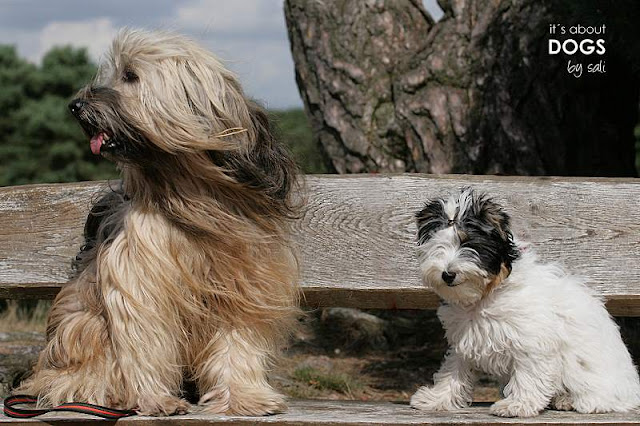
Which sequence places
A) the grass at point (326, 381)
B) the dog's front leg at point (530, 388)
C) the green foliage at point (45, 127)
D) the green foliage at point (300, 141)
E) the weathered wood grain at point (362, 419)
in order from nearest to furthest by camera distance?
the weathered wood grain at point (362, 419), the dog's front leg at point (530, 388), the green foliage at point (300, 141), the grass at point (326, 381), the green foliage at point (45, 127)

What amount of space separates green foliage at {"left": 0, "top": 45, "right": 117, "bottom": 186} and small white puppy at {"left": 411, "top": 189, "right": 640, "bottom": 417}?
21.1 feet

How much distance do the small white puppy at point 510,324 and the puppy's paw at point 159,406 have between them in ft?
2.80

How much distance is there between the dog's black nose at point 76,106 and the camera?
288 cm

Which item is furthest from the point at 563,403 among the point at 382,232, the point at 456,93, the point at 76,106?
the point at 456,93

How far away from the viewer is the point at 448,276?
9.43 ft

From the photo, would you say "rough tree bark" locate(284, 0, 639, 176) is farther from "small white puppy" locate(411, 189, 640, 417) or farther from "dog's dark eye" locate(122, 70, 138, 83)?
"dog's dark eye" locate(122, 70, 138, 83)

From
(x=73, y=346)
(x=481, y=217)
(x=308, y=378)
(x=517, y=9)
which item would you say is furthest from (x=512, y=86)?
(x=73, y=346)

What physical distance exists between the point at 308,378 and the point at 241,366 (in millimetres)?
1992

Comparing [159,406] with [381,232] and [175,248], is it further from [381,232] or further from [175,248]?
[381,232]

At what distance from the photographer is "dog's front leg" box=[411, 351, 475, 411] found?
10.3ft

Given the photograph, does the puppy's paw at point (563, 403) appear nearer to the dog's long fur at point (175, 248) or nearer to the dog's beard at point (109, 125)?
the dog's long fur at point (175, 248)

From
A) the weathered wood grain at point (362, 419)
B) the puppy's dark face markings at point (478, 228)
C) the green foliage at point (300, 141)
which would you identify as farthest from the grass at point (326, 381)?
the puppy's dark face markings at point (478, 228)

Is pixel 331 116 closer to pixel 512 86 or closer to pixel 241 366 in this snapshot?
pixel 512 86

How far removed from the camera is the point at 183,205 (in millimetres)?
3066
